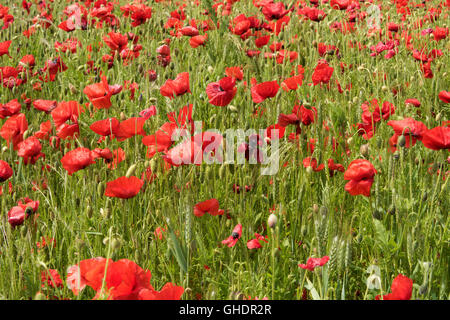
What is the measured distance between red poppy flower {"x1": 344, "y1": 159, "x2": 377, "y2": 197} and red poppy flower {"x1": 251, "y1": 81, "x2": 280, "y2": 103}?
1.71 feet

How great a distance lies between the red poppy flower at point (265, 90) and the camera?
5.97 feet

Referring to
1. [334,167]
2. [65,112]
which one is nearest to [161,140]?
[65,112]

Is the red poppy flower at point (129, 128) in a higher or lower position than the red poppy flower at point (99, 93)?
lower

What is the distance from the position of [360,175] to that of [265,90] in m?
0.57

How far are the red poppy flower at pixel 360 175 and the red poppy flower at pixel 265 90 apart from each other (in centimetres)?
52

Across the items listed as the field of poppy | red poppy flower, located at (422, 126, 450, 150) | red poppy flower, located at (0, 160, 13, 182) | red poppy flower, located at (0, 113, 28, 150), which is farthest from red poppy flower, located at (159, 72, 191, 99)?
red poppy flower, located at (422, 126, 450, 150)

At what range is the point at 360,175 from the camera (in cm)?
139

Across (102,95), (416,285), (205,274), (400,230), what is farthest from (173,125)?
(416,285)

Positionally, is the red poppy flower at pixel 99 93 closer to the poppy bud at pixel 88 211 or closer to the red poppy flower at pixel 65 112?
the red poppy flower at pixel 65 112

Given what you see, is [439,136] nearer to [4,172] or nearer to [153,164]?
[153,164]

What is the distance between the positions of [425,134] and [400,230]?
0.87ft

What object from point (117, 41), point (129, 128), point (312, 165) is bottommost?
point (312, 165)

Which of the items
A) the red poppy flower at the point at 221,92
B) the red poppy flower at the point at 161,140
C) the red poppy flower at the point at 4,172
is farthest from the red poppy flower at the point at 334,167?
the red poppy flower at the point at 4,172
